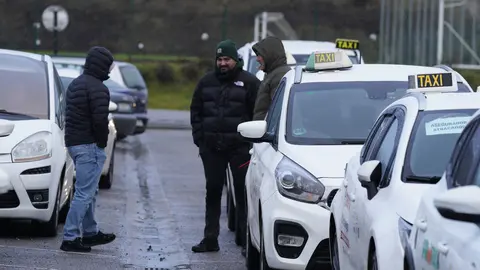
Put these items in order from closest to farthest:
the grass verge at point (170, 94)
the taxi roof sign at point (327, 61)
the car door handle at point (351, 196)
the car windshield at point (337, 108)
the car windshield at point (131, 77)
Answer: the car door handle at point (351, 196)
the car windshield at point (337, 108)
the taxi roof sign at point (327, 61)
the car windshield at point (131, 77)
the grass verge at point (170, 94)

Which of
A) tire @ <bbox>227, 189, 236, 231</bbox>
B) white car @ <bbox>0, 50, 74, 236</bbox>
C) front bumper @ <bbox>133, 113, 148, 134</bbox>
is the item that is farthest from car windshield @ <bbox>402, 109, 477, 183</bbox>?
front bumper @ <bbox>133, 113, 148, 134</bbox>

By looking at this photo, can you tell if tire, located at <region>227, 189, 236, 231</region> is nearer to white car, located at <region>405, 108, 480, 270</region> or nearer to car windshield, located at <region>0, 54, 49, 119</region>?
car windshield, located at <region>0, 54, 49, 119</region>

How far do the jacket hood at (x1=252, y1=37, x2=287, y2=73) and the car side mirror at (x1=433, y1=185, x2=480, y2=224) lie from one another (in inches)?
262

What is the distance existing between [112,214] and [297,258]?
522cm

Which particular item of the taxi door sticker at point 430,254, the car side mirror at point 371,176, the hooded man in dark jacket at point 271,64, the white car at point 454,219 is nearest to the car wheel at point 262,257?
the car side mirror at point 371,176

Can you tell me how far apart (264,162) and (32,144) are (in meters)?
2.54

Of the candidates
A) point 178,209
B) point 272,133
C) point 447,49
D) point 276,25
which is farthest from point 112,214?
point 276,25

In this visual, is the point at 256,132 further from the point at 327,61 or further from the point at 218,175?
the point at 218,175

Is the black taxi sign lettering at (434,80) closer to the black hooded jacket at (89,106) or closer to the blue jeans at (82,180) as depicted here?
the black hooded jacket at (89,106)

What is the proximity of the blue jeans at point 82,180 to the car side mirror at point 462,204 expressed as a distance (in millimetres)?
6167

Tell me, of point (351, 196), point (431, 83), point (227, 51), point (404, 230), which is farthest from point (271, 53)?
A: point (404, 230)

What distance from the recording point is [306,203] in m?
8.50

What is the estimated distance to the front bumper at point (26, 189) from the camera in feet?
35.4

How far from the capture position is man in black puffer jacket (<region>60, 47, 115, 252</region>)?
10.4 metres
